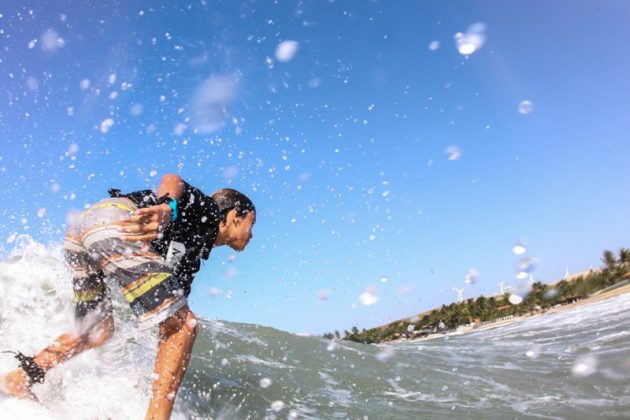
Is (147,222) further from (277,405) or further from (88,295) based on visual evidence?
(277,405)

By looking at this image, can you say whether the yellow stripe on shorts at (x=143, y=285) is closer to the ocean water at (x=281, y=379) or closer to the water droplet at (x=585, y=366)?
the ocean water at (x=281, y=379)

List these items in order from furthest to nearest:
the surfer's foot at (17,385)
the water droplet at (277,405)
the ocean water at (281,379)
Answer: the water droplet at (277,405), the ocean water at (281,379), the surfer's foot at (17,385)

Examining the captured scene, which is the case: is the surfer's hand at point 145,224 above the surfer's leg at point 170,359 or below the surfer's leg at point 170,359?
above

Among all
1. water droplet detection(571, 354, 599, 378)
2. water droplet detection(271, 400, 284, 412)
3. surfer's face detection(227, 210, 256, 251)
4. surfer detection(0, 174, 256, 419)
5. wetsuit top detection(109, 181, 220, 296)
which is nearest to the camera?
surfer detection(0, 174, 256, 419)

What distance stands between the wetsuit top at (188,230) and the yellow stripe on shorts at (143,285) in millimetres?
443

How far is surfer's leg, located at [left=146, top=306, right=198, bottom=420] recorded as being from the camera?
2.75 m

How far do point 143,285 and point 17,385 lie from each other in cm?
153

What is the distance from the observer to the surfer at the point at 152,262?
9.38 ft

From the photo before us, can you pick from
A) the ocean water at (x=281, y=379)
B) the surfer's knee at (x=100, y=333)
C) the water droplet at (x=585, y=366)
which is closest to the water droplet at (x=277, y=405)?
the ocean water at (x=281, y=379)

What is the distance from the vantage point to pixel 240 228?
3627mm

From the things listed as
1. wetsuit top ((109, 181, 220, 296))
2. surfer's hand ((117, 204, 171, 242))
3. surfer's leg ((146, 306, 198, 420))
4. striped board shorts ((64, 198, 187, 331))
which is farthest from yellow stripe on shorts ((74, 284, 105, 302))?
surfer's leg ((146, 306, 198, 420))

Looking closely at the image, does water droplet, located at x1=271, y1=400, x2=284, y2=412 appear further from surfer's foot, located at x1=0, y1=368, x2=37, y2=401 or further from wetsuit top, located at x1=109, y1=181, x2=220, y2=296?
surfer's foot, located at x1=0, y1=368, x2=37, y2=401

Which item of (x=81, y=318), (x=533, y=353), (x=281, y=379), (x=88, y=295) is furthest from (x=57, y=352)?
(x=533, y=353)

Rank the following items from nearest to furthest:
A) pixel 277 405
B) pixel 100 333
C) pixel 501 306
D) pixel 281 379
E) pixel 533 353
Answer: pixel 100 333, pixel 277 405, pixel 281 379, pixel 533 353, pixel 501 306
